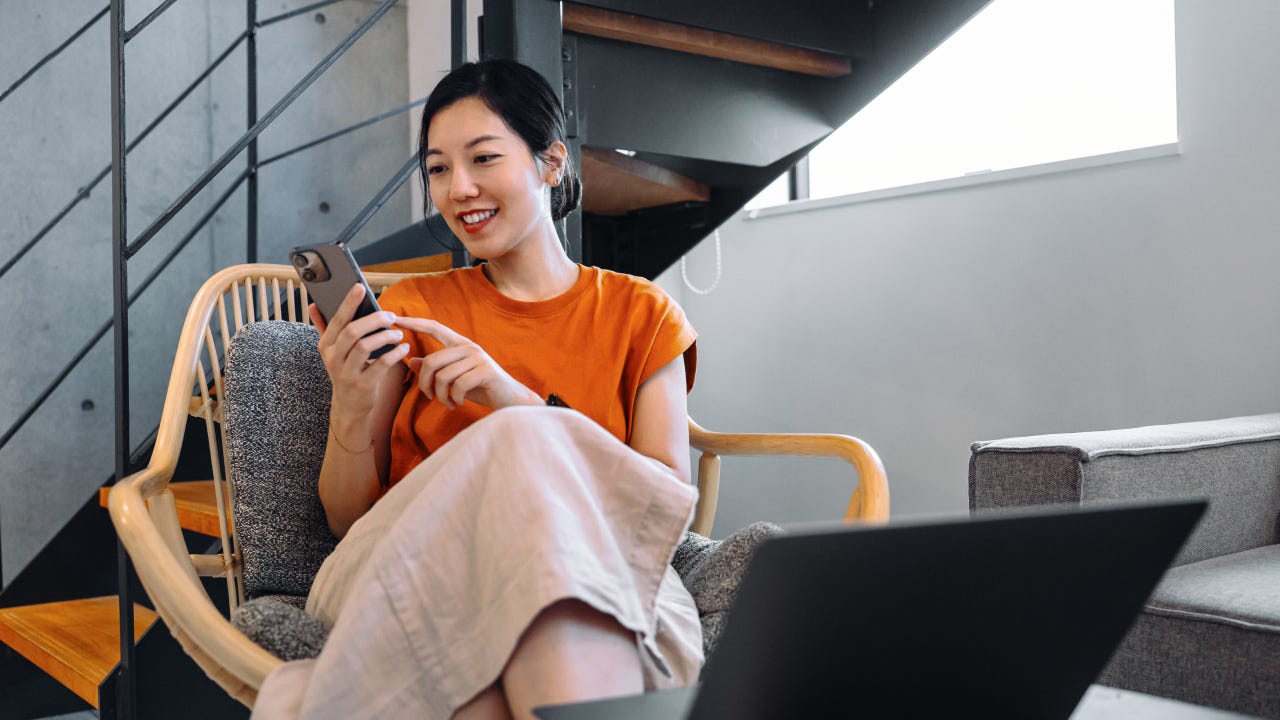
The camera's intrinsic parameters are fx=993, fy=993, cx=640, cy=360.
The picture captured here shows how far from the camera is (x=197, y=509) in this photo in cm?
195

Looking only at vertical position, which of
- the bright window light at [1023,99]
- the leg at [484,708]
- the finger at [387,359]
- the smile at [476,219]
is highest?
the bright window light at [1023,99]

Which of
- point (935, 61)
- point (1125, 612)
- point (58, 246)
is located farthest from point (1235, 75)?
point (58, 246)

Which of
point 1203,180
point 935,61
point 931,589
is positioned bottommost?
point 931,589

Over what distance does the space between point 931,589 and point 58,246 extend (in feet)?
9.69

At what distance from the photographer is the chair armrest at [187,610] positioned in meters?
0.88

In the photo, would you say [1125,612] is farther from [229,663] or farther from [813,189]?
[813,189]

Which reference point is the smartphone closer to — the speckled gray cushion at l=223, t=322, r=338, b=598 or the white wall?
the speckled gray cushion at l=223, t=322, r=338, b=598

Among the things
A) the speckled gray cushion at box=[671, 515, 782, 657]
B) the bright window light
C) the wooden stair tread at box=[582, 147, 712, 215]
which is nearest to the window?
the bright window light

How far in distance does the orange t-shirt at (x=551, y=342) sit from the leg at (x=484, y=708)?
54 centimetres

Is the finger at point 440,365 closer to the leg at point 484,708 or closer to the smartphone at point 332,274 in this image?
the smartphone at point 332,274

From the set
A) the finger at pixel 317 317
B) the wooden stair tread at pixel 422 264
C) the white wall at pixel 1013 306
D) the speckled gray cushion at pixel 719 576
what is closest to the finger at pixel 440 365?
the finger at pixel 317 317

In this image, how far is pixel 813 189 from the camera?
10.2ft

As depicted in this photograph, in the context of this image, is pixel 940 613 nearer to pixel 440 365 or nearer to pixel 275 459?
pixel 440 365

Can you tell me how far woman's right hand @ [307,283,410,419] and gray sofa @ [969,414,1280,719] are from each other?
92 centimetres
